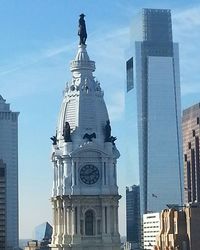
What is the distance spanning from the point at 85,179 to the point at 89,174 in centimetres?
105

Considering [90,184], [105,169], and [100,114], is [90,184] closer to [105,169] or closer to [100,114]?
[105,169]

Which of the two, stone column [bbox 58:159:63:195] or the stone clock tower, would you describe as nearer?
the stone clock tower

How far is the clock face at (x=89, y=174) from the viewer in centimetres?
12375

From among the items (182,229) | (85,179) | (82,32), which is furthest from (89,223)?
(82,32)

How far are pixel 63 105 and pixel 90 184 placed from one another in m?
13.5

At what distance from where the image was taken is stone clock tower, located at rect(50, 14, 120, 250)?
402 ft

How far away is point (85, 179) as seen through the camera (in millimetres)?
123812

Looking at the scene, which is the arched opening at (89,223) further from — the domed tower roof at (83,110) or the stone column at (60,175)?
the domed tower roof at (83,110)

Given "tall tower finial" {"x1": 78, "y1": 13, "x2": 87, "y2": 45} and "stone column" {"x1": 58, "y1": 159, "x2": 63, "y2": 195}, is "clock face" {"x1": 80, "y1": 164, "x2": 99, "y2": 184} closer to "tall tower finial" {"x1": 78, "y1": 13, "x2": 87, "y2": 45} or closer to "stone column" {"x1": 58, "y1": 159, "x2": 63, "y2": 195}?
"stone column" {"x1": 58, "y1": 159, "x2": 63, "y2": 195}

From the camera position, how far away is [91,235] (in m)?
123

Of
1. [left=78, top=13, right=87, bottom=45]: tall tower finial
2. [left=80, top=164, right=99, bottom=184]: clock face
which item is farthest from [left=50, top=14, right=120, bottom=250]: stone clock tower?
[left=78, top=13, right=87, bottom=45]: tall tower finial

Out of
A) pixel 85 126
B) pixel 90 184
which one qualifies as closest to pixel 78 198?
pixel 90 184

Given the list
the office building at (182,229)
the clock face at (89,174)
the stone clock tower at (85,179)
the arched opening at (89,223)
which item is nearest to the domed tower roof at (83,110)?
the stone clock tower at (85,179)

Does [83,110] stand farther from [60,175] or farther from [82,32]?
[82,32]
